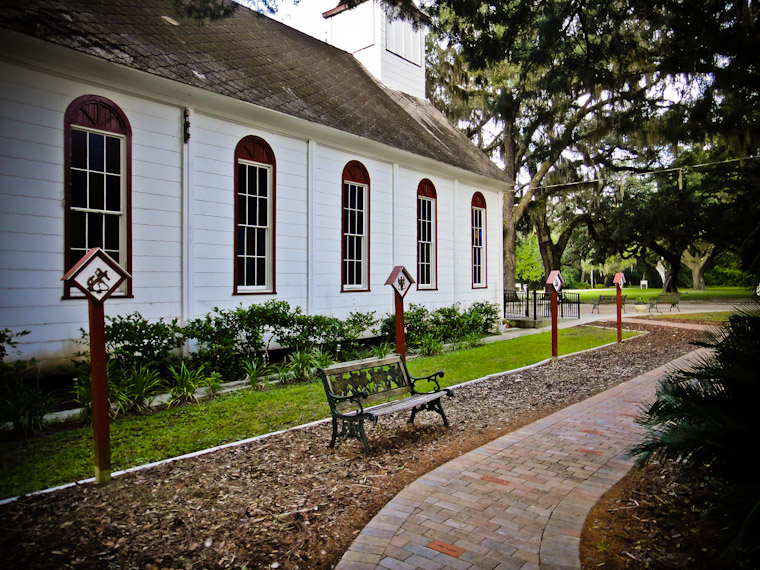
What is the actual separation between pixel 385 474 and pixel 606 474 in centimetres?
208

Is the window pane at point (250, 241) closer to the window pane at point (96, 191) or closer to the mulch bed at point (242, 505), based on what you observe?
the window pane at point (96, 191)

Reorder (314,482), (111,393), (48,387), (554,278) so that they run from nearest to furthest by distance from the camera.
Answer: (314,482) → (111,393) → (48,387) → (554,278)

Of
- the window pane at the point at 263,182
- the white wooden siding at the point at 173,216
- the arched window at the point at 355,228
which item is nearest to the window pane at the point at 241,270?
the white wooden siding at the point at 173,216

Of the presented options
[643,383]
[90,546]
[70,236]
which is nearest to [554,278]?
[643,383]

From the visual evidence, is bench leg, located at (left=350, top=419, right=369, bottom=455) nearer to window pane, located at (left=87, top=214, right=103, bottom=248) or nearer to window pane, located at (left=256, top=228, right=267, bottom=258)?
window pane, located at (left=87, top=214, right=103, bottom=248)

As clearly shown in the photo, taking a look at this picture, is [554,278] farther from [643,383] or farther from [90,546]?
[90,546]

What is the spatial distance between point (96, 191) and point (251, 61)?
5.08 meters

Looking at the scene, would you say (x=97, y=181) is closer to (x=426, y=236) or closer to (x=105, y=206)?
(x=105, y=206)

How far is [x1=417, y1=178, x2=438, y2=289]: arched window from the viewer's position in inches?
591

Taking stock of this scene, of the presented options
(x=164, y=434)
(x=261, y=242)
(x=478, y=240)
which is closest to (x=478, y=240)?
(x=478, y=240)

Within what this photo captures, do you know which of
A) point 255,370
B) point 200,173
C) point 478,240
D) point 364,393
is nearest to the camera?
point 364,393

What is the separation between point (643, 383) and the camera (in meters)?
9.34

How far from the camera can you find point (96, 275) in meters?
4.75

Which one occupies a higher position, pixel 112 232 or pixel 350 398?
pixel 112 232
